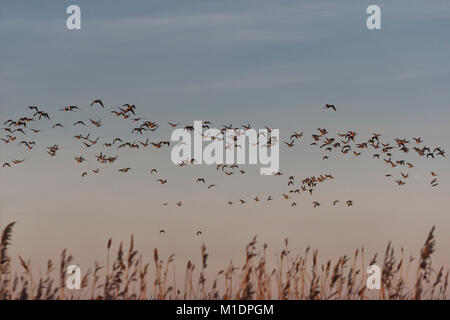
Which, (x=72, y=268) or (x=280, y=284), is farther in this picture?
(x=280, y=284)

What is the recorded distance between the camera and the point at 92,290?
10945mm
